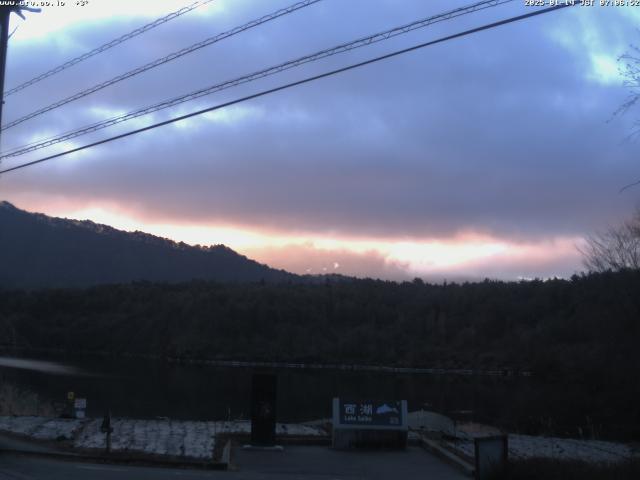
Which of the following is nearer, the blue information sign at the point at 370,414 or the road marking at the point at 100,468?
the road marking at the point at 100,468

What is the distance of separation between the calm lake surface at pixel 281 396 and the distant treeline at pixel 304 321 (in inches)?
1051

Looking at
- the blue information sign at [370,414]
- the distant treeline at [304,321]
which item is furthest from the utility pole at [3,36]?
the distant treeline at [304,321]

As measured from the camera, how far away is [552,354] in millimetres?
95250

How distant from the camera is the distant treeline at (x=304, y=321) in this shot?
134125 mm

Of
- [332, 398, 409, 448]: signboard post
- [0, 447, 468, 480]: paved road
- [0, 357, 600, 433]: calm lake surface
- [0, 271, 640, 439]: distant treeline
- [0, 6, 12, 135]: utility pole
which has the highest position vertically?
[0, 271, 640, 439]: distant treeline

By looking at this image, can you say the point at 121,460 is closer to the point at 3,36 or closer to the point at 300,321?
the point at 3,36

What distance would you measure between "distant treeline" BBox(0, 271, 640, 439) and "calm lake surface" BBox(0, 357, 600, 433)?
2668 centimetres

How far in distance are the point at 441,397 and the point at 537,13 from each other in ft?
219

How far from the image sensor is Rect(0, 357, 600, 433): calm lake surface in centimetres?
4653

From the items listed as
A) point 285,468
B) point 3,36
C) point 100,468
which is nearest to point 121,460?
point 100,468

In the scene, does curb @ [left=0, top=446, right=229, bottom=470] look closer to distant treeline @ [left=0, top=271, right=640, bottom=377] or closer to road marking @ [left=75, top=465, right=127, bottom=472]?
road marking @ [left=75, top=465, right=127, bottom=472]

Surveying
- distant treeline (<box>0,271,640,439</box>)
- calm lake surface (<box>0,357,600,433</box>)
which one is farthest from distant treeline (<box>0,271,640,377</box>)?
calm lake surface (<box>0,357,600,433</box>)

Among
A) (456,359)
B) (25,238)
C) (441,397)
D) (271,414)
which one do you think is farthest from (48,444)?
(25,238)

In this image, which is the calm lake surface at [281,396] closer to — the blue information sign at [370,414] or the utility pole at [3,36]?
the blue information sign at [370,414]
